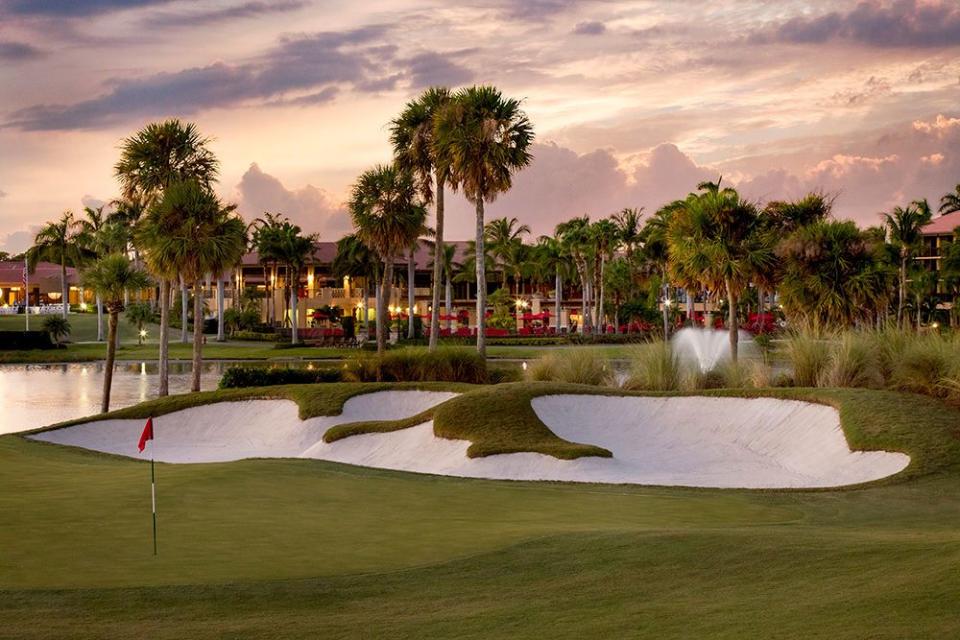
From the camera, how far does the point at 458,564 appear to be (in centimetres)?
1120

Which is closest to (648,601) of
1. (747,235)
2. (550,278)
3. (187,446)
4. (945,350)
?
(945,350)

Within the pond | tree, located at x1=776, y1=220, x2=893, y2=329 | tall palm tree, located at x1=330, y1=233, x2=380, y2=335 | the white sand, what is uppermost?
tall palm tree, located at x1=330, y1=233, x2=380, y2=335

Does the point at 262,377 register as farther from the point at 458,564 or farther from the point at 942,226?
the point at 942,226

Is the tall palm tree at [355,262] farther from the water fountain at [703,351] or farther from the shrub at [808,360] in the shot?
the shrub at [808,360]

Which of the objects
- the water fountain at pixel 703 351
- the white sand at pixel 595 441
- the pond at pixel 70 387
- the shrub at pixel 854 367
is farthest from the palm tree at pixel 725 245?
the pond at pixel 70 387

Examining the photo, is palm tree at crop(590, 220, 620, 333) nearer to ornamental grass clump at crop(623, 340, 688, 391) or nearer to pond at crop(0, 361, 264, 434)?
pond at crop(0, 361, 264, 434)

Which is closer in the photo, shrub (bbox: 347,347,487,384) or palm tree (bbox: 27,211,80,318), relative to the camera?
shrub (bbox: 347,347,487,384)

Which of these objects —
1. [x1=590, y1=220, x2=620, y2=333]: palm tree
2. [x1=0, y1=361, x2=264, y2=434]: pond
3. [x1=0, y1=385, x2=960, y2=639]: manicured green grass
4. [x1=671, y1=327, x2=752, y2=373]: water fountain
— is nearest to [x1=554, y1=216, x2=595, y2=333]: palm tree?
[x1=590, y1=220, x2=620, y2=333]: palm tree

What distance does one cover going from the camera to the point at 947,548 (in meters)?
10.1

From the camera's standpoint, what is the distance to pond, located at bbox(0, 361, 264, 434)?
40562mm

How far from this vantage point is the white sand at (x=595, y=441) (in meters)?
23.5

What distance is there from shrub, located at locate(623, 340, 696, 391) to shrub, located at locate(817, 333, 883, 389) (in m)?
4.00

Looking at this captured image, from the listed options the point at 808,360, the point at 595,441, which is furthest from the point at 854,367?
the point at 595,441

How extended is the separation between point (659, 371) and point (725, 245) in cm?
1335
